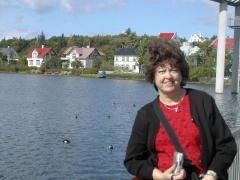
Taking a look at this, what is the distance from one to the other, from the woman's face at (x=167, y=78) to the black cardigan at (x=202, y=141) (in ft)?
0.49

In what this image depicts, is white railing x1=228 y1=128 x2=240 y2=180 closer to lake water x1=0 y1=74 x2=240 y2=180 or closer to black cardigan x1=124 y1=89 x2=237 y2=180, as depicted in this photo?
black cardigan x1=124 y1=89 x2=237 y2=180

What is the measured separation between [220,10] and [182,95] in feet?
143

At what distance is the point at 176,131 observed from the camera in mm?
2904

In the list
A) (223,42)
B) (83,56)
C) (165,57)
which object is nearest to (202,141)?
(165,57)

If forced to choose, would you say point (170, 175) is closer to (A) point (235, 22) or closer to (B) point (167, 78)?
(B) point (167, 78)

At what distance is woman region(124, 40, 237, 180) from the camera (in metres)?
2.90

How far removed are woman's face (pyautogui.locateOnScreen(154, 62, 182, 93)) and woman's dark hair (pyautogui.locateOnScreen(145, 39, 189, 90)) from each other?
0.03 m

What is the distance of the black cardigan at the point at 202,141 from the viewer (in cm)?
291

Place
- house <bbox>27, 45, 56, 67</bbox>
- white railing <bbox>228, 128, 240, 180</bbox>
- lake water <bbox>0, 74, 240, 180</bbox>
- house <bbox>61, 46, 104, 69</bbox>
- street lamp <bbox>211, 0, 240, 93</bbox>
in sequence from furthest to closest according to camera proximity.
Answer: house <bbox>27, 45, 56, 67</bbox>, house <bbox>61, 46, 104, 69</bbox>, street lamp <bbox>211, 0, 240, 93</bbox>, lake water <bbox>0, 74, 240, 180</bbox>, white railing <bbox>228, 128, 240, 180</bbox>

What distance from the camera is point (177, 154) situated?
2654mm

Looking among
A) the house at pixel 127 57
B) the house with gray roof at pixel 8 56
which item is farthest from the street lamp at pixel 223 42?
the house with gray roof at pixel 8 56

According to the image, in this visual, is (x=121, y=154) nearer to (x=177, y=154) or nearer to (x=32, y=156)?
(x=32, y=156)

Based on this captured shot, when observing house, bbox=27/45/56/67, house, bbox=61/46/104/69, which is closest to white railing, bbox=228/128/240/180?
house, bbox=61/46/104/69

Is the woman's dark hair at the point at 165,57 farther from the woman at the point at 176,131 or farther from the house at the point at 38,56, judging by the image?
the house at the point at 38,56
